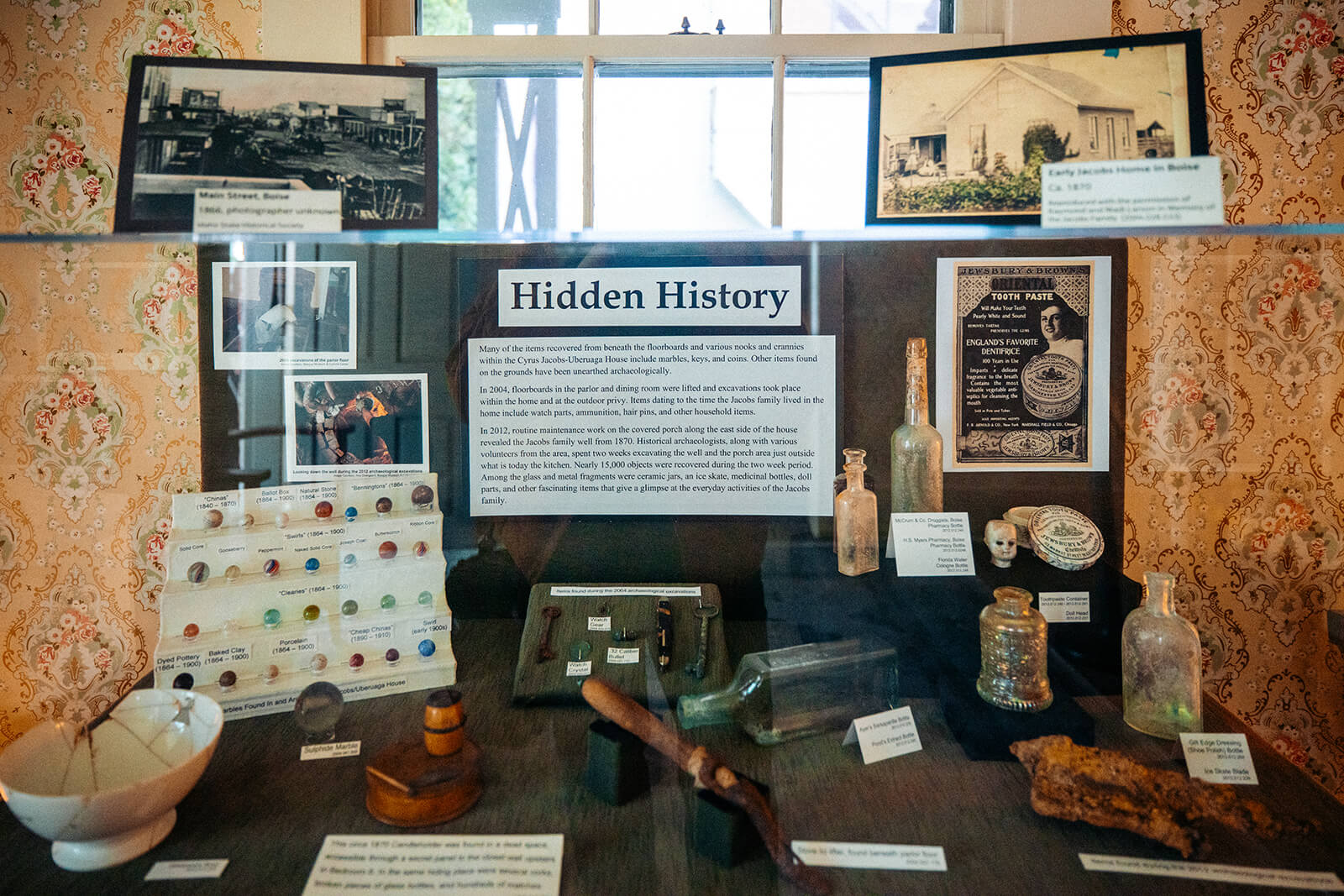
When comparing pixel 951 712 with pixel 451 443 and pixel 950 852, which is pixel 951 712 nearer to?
pixel 950 852

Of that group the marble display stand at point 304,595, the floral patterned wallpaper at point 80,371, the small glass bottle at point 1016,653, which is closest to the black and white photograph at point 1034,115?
the small glass bottle at point 1016,653

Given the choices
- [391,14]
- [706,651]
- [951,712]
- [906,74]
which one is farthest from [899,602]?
[391,14]

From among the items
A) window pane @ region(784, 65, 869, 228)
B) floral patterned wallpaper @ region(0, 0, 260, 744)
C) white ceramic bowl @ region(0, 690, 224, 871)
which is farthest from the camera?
window pane @ region(784, 65, 869, 228)

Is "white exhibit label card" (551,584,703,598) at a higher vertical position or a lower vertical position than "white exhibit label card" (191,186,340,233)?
lower

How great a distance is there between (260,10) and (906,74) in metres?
1.00

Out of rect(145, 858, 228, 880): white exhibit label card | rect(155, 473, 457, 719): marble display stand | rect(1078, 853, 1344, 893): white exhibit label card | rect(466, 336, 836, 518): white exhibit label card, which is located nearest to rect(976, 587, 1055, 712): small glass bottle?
rect(1078, 853, 1344, 893): white exhibit label card

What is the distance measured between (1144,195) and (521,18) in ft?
3.11

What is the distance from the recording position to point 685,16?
1184 millimetres

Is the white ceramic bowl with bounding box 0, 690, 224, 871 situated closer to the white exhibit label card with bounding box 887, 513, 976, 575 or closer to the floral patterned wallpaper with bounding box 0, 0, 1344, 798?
the floral patterned wallpaper with bounding box 0, 0, 1344, 798

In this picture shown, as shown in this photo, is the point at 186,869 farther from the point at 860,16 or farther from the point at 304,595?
the point at 860,16

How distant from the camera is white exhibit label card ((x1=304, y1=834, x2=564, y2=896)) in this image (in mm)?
670

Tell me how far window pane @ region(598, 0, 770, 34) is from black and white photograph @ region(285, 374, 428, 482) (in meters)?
0.66

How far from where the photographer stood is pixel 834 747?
0.89m

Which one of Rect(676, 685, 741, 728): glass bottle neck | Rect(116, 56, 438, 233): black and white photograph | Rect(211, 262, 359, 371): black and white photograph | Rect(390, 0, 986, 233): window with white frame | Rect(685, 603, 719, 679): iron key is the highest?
Rect(390, 0, 986, 233): window with white frame
